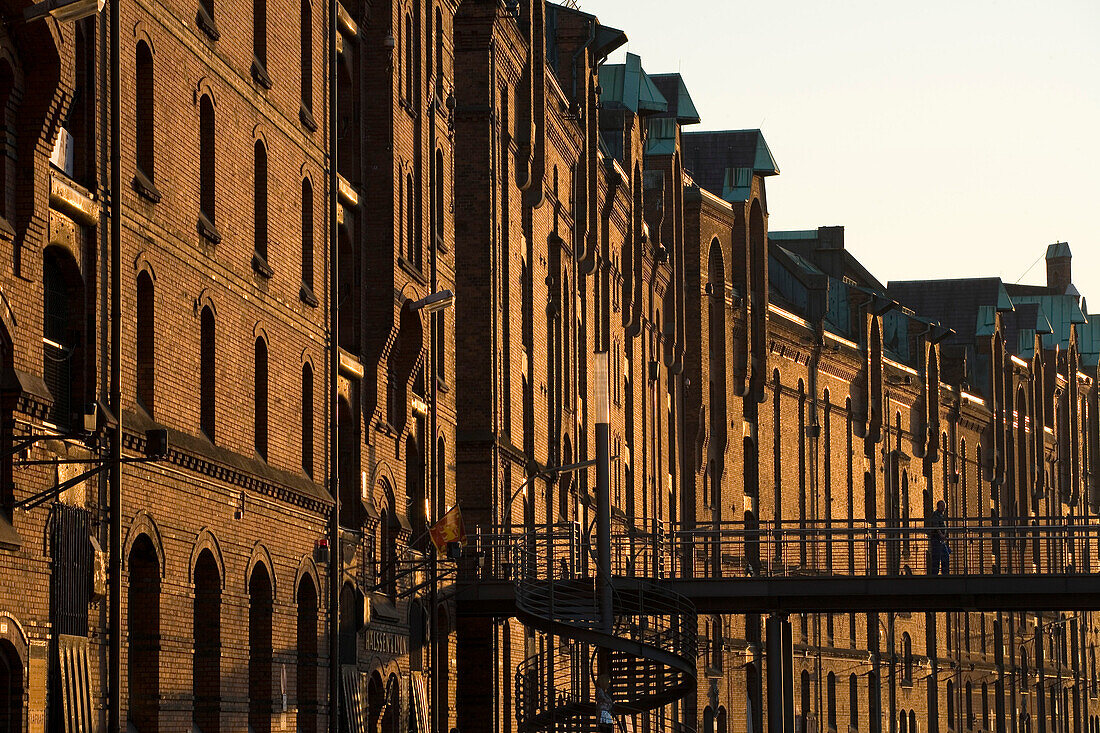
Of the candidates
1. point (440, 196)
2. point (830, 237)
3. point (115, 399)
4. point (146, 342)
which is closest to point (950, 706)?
point (830, 237)

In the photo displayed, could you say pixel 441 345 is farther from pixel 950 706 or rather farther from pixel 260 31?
pixel 950 706

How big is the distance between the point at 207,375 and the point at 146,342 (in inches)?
104

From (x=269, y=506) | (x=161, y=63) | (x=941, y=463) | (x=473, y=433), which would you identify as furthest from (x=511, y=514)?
(x=941, y=463)

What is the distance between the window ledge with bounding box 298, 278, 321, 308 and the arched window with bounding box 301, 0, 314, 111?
9.55 ft

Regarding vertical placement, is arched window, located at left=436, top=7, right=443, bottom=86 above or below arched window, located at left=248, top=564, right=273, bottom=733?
above

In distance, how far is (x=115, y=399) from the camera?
24.5 metres

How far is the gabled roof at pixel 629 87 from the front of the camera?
67188 millimetres

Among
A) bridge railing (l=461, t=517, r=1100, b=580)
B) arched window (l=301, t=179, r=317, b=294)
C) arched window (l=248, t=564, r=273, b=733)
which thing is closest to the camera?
arched window (l=248, t=564, r=273, b=733)

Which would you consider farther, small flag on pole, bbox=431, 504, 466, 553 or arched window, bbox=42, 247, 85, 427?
small flag on pole, bbox=431, 504, 466, 553

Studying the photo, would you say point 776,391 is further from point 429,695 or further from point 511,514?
point 429,695

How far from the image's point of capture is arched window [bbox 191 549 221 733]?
2911 cm

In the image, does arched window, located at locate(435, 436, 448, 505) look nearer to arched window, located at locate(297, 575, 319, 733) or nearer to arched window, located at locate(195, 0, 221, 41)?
arched window, located at locate(297, 575, 319, 733)

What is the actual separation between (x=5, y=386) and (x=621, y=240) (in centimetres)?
4322

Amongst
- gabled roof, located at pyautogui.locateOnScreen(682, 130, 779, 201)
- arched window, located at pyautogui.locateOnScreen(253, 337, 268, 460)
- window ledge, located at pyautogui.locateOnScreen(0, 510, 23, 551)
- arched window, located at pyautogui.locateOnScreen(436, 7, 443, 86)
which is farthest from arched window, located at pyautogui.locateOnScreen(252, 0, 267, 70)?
gabled roof, located at pyautogui.locateOnScreen(682, 130, 779, 201)
